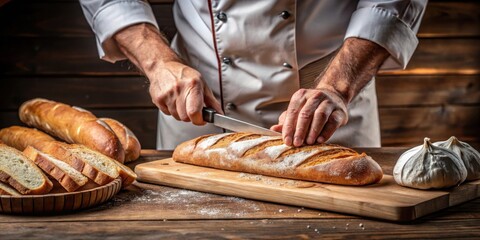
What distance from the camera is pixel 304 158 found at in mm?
1924

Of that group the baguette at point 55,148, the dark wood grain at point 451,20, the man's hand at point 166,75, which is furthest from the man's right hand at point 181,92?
the dark wood grain at point 451,20

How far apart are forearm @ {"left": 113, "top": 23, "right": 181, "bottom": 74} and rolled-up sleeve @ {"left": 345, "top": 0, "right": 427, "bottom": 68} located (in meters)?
0.63

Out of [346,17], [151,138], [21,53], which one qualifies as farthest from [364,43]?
[21,53]

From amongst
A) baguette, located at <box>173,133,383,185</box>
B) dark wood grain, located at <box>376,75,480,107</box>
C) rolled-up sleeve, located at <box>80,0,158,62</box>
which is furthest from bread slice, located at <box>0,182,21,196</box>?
dark wood grain, located at <box>376,75,480,107</box>

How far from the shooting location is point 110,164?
194 centimetres

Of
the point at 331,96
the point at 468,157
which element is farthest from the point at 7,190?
the point at 468,157

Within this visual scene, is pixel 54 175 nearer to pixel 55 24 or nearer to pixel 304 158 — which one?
pixel 304 158

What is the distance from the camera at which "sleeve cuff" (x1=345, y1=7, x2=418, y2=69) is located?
2.34 metres

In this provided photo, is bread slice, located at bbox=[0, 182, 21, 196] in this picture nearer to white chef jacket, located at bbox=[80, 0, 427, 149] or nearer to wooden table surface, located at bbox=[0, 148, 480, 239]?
wooden table surface, located at bbox=[0, 148, 480, 239]

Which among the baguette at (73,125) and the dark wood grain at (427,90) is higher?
the baguette at (73,125)

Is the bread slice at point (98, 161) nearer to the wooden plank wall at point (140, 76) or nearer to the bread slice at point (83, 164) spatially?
the bread slice at point (83, 164)

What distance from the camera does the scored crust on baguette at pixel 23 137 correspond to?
7.56 ft

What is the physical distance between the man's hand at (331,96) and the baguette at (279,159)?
5 cm

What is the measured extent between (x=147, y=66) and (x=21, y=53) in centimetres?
151
